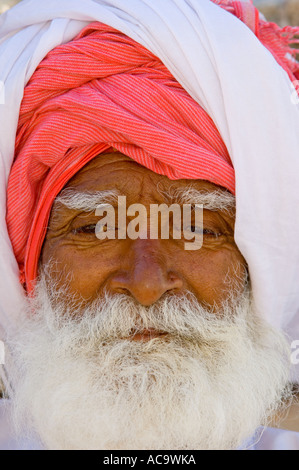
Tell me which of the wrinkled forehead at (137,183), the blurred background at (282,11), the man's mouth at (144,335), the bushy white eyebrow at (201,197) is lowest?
the man's mouth at (144,335)

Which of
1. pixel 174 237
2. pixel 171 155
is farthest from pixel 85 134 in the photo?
pixel 174 237

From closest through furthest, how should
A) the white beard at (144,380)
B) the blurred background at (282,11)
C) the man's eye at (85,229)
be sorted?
the white beard at (144,380) → the man's eye at (85,229) → the blurred background at (282,11)

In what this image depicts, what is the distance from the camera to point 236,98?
1.84 meters

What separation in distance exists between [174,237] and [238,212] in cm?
22

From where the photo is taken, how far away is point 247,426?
6.03 ft

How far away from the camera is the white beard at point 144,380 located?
5.63ft

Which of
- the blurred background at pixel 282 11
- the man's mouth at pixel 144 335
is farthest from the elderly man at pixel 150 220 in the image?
the blurred background at pixel 282 11

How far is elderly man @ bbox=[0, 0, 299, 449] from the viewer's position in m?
1.76

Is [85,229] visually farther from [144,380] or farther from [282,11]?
[282,11]

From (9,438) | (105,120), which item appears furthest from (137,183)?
(9,438)

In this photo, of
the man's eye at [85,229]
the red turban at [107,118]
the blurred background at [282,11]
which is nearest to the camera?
the red turban at [107,118]

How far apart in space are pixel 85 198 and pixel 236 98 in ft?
1.91

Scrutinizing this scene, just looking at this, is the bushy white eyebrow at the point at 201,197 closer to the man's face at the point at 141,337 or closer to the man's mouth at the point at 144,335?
the man's face at the point at 141,337
